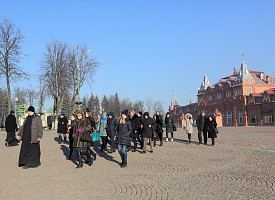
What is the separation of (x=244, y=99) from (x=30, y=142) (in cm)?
7446

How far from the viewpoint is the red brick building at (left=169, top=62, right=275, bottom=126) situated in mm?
71438

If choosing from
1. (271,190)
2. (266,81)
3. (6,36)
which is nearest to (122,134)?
(271,190)

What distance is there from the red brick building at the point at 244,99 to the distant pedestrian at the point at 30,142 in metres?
67.3

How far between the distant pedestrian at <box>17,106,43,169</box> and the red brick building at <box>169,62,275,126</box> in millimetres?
67312

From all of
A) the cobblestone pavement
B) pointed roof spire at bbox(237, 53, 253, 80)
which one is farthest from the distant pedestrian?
pointed roof spire at bbox(237, 53, 253, 80)

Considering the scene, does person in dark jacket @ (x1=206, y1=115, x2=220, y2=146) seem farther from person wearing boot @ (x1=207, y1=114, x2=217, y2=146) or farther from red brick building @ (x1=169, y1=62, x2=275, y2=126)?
red brick building @ (x1=169, y1=62, x2=275, y2=126)

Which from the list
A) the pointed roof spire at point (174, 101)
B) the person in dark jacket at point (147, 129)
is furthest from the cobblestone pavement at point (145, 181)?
the pointed roof spire at point (174, 101)

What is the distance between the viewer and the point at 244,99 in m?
77.3

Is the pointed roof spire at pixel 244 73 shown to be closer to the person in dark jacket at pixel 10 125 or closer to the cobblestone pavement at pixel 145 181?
the person in dark jacket at pixel 10 125

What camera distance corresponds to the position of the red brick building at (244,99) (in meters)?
71.4

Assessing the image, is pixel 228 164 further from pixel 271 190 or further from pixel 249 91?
pixel 249 91

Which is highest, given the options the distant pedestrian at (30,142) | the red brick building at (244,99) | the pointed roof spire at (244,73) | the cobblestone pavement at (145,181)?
the pointed roof spire at (244,73)

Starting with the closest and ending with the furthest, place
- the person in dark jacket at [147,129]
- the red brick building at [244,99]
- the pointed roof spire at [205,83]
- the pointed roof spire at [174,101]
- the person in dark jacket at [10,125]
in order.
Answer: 1. the person in dark jacket at [147,129]
2. the person in dark jacket at [10,125]
3. the red brick building at [244,99]
4. the pointed roof spire at [205,83]
5. the pointed roof spire at [174,101]

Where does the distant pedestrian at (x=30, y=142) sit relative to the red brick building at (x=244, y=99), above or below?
below
